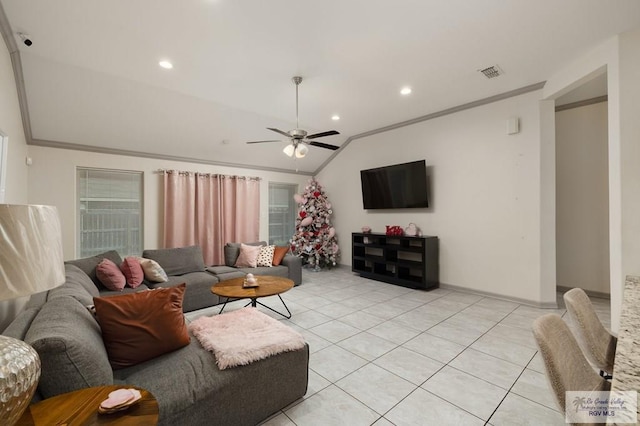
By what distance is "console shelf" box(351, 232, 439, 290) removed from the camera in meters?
4.55

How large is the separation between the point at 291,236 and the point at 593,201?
19.0ft

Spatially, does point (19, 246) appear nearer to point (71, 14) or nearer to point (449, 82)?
point (71, 14)

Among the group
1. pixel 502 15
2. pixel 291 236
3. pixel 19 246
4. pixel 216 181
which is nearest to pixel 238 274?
pixel 216 181

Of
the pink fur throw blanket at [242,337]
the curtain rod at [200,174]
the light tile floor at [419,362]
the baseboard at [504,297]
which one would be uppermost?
the curtain rod at [200,174]

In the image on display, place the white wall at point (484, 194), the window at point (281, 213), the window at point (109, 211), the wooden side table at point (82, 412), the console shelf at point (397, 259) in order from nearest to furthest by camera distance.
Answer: the wooden side table at point (82, 412) < the white wall at point (484, 194) < the window at point (109, 211) < the console shelf at point (397, 259) < the window at point (281, 213)

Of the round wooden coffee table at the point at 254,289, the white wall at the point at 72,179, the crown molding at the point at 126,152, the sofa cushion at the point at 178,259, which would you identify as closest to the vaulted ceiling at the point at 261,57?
the crown molding at the point at 126,152

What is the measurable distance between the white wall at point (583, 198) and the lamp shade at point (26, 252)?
19.1 ft

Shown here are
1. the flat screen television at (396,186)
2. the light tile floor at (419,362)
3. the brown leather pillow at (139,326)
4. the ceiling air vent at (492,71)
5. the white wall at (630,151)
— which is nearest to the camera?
the brown leather pillow at (139,326)

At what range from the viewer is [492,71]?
3.28m

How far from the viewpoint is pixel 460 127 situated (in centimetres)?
442

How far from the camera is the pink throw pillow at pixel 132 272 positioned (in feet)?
11.5

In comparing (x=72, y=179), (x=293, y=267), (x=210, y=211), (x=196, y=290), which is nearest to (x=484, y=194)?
(x=293, y=267)

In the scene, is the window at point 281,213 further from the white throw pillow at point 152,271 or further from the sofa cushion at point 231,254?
the white throw pillow at point 152,271

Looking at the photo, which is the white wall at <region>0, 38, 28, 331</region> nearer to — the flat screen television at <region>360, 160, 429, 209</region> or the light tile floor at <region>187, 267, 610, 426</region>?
the light tile floor at <region>187, 267, 610, 426</region>
